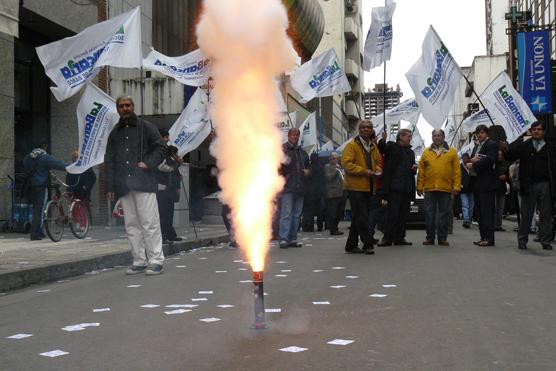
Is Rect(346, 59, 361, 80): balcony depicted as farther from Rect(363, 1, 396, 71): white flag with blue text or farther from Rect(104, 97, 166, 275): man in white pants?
Rect(104, 97, 166, 275): man in white pants

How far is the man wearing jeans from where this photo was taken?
422 inches

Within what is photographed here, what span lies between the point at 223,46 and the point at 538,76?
62.1 feet

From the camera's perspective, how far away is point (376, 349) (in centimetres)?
383

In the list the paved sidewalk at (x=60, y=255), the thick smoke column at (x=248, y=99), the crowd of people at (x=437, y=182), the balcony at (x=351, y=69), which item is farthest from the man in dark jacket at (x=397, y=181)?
the balcony at (x=351, y=69)

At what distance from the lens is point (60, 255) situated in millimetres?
8773

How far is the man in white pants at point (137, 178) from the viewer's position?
7578 millimetres

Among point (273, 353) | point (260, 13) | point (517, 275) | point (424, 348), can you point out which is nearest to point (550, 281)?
point (517, 275)

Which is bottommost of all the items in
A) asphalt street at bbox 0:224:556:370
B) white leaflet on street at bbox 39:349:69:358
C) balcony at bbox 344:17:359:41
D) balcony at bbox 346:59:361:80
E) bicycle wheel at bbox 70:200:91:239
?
white leaflet on street at bbox 39:349:69:358

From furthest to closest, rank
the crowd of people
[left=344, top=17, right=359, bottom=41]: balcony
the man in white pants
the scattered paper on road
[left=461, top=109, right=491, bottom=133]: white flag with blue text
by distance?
[left=344, top=17, right=359, bottom=41]: balcony, [left=461, top=109, right=491, bottom=133]: white flag with blue text, the crowd of people, the man in white pants, the scattered paper on road

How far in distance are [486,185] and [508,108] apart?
384 cm

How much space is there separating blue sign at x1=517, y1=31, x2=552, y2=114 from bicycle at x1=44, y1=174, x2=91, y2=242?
48.6 feet

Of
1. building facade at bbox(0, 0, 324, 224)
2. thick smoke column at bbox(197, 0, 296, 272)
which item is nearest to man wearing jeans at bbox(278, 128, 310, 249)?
building facade at bbox(0, 0, 324, 224)

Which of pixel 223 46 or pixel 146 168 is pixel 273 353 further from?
pixel 146 168

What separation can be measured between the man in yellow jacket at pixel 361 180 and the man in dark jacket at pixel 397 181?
4.06ft
